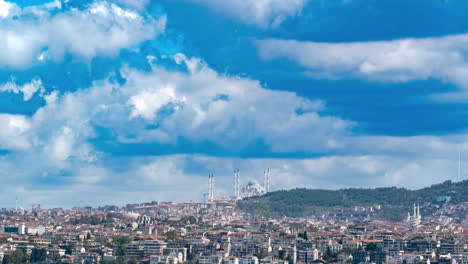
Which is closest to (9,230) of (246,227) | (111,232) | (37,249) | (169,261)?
(111,232)

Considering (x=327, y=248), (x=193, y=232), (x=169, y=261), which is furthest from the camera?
(x=193, y=232)

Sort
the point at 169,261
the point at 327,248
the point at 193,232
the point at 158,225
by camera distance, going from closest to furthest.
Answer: the point at 169,261
the point at 327,248
the point at 193,232
the point at 158,225

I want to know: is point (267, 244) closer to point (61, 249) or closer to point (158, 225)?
point (61, 249)

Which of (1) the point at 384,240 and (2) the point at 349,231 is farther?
(2) the point at 349,231

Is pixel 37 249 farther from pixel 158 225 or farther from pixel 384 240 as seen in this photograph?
pixel 158 225

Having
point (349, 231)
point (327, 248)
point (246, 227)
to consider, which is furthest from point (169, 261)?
point (246, 227)

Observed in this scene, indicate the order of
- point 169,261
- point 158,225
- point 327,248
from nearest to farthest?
point 169,261 → point 327,248 → point 158,225

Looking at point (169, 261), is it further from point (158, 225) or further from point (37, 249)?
point (158, 225)

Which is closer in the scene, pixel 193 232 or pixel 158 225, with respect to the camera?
pixel 193 232

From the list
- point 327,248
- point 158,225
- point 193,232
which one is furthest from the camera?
point 158,225
